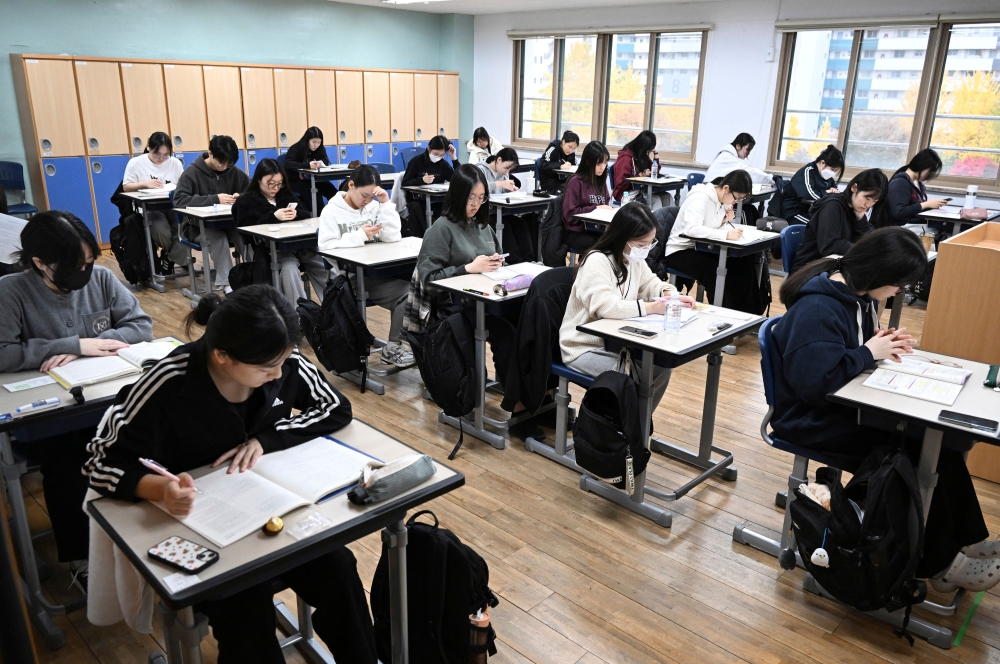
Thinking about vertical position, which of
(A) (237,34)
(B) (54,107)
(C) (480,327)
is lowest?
(C) (480,327)

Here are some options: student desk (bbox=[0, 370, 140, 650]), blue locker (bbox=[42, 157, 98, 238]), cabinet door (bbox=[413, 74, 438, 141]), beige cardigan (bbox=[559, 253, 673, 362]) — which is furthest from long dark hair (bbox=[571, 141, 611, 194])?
cabinet door (bbox=[413, 74, 438, 141])

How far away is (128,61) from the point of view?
774 centimetres

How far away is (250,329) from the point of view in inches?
62.8

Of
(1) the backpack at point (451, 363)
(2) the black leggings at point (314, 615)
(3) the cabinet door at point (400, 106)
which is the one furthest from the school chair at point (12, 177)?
(2) the black leggings at point (314, 615)

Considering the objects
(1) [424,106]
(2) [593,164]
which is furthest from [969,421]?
(1) [424,106]

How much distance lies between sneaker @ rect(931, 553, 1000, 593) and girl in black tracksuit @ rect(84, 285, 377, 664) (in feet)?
6.21

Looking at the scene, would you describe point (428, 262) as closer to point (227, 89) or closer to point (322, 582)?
point (322, 582)

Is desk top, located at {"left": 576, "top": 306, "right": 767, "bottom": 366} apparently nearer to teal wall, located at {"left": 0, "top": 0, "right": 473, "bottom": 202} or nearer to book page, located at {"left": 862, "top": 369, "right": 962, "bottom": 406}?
book page, located at {"left": 862, "top": 369, "right": 962, "bottom": 406}

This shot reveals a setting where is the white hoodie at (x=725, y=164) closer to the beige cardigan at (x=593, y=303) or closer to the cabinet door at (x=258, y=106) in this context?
the beige cardigan at (x=593, y=303)

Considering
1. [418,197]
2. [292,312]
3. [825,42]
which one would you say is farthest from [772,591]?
[825,42]

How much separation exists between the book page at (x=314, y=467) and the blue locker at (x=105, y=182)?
700 cm

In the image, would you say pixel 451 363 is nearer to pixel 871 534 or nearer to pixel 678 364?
pixel 678 364

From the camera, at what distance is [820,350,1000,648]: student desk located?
212 centimetres

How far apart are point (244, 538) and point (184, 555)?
0.12 m
